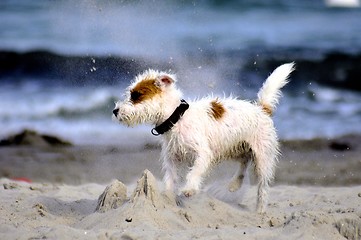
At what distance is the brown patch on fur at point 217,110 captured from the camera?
23.1 ft

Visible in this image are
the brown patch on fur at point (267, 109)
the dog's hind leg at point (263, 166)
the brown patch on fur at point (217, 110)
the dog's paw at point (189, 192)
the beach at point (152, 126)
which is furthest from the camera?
the brown patch on fur at point (267, 109)

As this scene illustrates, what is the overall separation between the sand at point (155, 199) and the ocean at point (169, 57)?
89 cm

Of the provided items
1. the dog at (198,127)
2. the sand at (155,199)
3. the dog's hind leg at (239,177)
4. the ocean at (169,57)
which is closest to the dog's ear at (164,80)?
the dog at (198,127)

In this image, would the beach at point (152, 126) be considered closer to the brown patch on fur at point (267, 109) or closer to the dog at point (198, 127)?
the dog at point (198, 127)

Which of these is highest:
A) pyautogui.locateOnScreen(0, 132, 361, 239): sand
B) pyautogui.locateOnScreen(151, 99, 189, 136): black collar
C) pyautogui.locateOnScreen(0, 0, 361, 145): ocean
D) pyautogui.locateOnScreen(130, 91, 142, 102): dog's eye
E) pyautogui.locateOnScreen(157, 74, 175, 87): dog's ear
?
pyautogui.locateOnScreen(157, 74, 175, 87): dog's ear

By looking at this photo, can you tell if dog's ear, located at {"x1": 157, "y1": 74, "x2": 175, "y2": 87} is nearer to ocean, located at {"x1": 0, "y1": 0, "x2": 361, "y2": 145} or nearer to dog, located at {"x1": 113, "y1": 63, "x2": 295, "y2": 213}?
dog, located at {"x1": 113, "y1": 63, "x2": 295, "y2": 213}

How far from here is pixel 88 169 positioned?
34.1 feet

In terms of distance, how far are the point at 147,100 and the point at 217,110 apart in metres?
0.70

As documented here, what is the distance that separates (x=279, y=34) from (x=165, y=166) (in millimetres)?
11564

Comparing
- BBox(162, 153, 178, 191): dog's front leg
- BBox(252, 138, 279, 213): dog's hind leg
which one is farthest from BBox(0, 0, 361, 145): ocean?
BBox(162, 153, 178, 191): dog's front leg

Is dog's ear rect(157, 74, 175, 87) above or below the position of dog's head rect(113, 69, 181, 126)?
above

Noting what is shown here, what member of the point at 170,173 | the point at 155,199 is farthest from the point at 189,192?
the point at 155,199

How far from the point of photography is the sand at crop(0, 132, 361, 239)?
5.88m

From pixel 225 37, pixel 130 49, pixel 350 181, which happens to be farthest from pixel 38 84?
pixel 350 181
